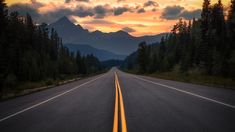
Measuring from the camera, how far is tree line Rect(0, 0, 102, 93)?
51.4 meters

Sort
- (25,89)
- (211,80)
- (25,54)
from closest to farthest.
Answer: (25,89), (211,80), (25,54)

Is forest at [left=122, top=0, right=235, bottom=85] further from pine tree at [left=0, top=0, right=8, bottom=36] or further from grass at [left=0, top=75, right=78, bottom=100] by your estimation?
pine tree at [left=0, top=0, right=8, bottom=36]

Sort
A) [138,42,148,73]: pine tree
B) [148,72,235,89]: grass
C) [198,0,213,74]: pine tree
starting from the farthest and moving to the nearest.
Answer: [138,42,148,73]: pine tree < [198,0,213,74]: pine tree < [148,72,235,89]: grass

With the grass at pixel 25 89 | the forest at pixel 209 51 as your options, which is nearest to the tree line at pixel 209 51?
the forest at pixel 209 51

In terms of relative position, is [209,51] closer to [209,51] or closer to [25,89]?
[209,51]

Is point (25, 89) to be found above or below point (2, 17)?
below

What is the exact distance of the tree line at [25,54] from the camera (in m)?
51.4

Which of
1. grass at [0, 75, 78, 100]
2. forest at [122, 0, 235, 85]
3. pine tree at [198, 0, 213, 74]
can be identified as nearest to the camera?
grass at [0, 75, 78, 100]

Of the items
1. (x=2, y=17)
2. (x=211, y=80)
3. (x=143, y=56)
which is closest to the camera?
(x=211, y=80)

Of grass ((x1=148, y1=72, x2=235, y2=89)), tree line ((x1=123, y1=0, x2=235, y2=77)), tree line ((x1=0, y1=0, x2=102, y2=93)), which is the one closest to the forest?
tree line ((x1=123, y1=0, x2=235, y2=77))

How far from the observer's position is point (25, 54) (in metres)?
75.4

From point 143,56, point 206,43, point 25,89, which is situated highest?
point 206,43

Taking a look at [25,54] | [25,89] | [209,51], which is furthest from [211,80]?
[25,54]

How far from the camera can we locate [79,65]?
464 feet
